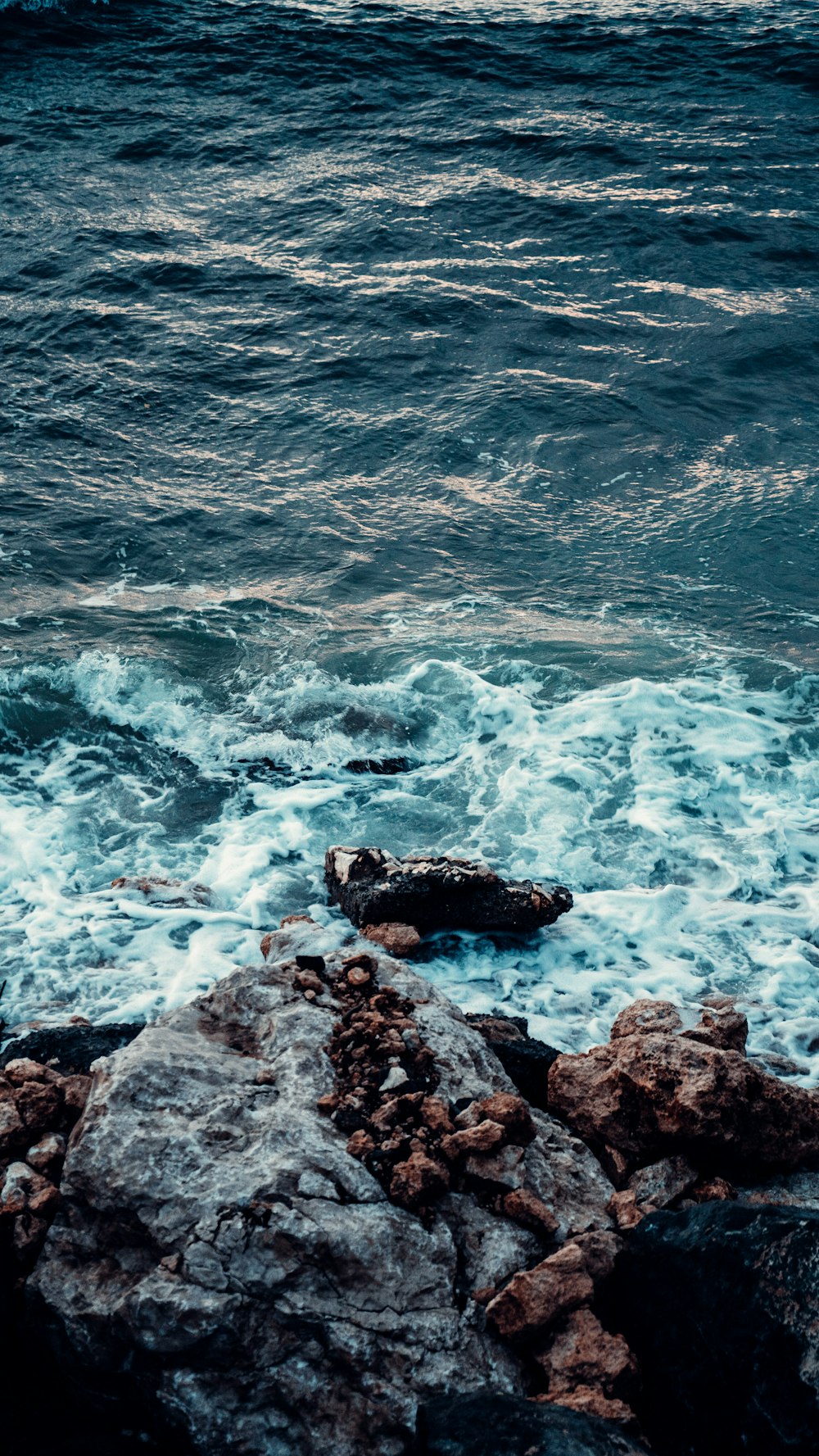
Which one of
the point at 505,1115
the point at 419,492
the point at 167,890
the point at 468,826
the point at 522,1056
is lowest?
the point at 468,826

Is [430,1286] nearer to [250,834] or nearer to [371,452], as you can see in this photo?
[250,834]

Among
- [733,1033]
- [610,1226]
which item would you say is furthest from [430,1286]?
[733,1033]

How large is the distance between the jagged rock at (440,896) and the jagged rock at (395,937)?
89mm

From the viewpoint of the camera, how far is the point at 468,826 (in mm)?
6895

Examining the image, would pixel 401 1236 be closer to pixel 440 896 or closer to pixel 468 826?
pixel 440 896

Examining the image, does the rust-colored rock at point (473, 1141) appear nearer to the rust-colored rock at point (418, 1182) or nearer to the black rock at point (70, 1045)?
the rust-colored rock at point (418, 1182)

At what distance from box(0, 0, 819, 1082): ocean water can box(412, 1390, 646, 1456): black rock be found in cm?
240

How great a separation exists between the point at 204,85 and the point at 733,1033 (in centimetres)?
1751

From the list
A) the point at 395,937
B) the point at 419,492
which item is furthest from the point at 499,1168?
the point at 419,492

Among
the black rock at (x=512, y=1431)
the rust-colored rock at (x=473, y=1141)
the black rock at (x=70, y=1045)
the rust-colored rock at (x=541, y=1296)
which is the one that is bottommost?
the black rock at (x=70, y=1045)

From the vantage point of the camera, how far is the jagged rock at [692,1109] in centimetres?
388

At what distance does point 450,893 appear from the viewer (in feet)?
18.8

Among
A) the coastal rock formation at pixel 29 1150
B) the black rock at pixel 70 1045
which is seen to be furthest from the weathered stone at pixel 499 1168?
the black rock at pixel 70 1045

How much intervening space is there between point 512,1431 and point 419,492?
842cm
